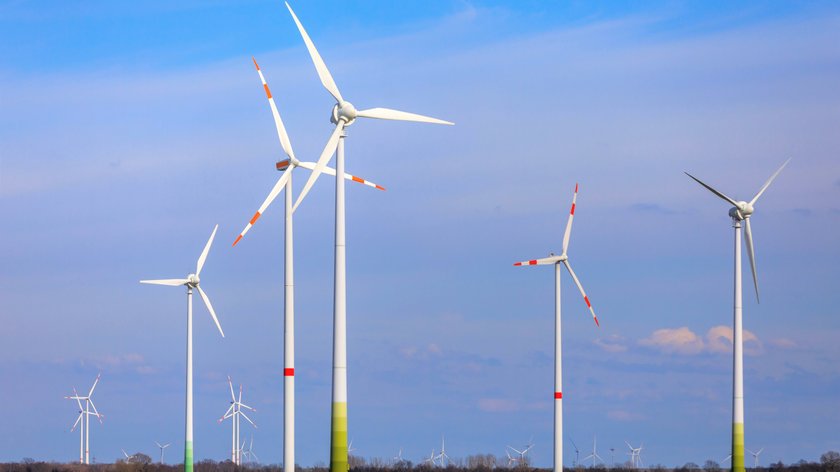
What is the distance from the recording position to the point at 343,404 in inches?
2229

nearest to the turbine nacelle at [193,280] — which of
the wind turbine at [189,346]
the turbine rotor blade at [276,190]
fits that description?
the wind turbine at [189,346]

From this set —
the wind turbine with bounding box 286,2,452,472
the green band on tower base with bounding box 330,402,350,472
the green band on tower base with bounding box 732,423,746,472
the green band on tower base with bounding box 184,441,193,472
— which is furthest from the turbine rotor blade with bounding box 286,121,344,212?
the green band on tower base with bounding box 184,441,193,472

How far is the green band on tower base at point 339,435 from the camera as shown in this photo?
56.2 m

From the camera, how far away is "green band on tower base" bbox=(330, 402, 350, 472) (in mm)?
56219

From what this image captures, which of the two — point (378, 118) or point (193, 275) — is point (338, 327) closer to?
point (378, 118)

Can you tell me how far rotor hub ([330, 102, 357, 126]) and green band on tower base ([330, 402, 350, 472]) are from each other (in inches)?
488

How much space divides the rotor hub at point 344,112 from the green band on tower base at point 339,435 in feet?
40.7

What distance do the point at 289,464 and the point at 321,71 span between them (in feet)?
65.7

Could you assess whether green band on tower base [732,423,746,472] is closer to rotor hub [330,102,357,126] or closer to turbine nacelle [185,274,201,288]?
rotor hub [330,102,357,126]

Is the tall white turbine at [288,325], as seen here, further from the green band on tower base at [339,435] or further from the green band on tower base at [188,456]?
the green band on tower base at [188,456]

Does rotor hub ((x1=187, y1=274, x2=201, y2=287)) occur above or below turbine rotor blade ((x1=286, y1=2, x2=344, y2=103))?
below

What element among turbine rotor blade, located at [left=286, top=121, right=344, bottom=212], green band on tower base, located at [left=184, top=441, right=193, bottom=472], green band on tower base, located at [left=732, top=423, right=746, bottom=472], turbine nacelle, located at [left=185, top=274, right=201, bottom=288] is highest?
turbine rotor blade, located at [left=286, top=121, right=344, bottom=212]

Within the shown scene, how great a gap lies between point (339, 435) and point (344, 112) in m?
13.6

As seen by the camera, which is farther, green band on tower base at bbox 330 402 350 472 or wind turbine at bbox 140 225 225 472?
wind turbine at bbox 140 225 225 472
